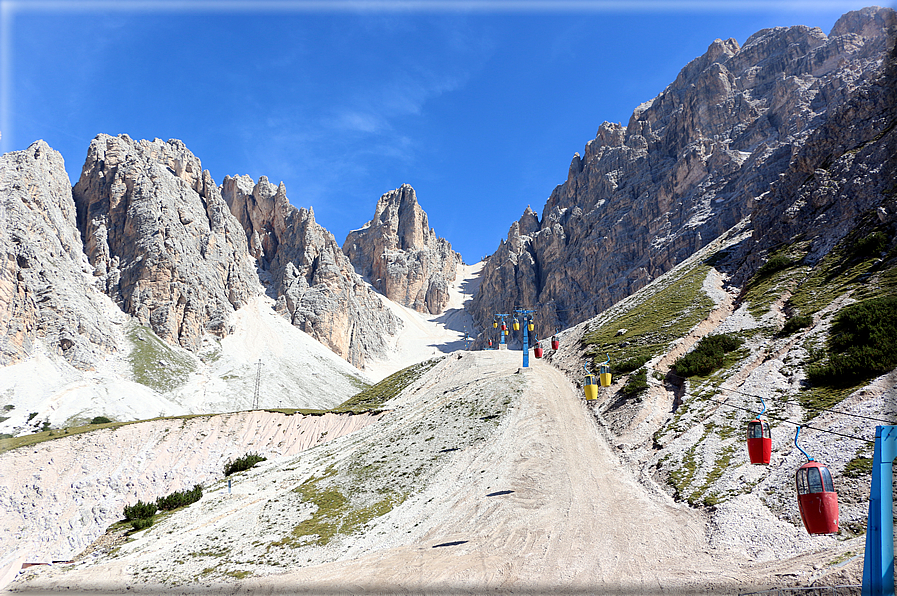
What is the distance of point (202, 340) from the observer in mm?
141250

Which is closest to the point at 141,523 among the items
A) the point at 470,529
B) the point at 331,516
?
the point at 331,516

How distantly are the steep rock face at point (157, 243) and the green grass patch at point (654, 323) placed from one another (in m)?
123

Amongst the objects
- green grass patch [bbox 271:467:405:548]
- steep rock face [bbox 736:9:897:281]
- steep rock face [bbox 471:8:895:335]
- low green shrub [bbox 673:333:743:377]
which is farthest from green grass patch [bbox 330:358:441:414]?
steep rock face [bbox 471:8:895:335]

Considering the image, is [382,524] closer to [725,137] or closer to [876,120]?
[876,120]

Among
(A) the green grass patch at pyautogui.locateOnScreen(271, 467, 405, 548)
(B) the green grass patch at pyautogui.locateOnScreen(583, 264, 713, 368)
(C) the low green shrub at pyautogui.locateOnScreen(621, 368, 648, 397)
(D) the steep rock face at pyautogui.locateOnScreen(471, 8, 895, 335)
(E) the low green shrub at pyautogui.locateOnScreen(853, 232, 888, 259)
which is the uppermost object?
(D) the steep rock face at pyautogui.locateOnScreen(471, 8, 895, 335)

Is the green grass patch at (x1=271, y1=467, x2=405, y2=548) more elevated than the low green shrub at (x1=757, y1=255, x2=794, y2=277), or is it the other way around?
the low green shrub at (x1=757, y1=255, x2=794, y2=277)

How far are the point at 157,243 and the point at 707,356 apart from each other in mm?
149305

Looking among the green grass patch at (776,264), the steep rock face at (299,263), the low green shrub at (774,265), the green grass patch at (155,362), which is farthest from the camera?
the steep rock face at (299,263)

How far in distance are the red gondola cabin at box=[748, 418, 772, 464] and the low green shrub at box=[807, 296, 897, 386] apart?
1442cm

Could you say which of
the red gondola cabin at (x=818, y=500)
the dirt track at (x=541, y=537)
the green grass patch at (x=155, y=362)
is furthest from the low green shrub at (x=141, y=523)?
the green grass patch at (x=155, y=362)

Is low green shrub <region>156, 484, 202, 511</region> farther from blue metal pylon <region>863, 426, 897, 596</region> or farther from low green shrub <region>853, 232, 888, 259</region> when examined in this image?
low green shrub <region>853, 232, 888, 259</region>

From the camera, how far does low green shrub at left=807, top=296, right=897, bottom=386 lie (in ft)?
86.1

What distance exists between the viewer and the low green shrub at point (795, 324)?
37.1m

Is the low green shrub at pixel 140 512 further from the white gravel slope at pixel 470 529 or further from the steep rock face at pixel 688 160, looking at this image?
the steep rock face at pixel 688 160
